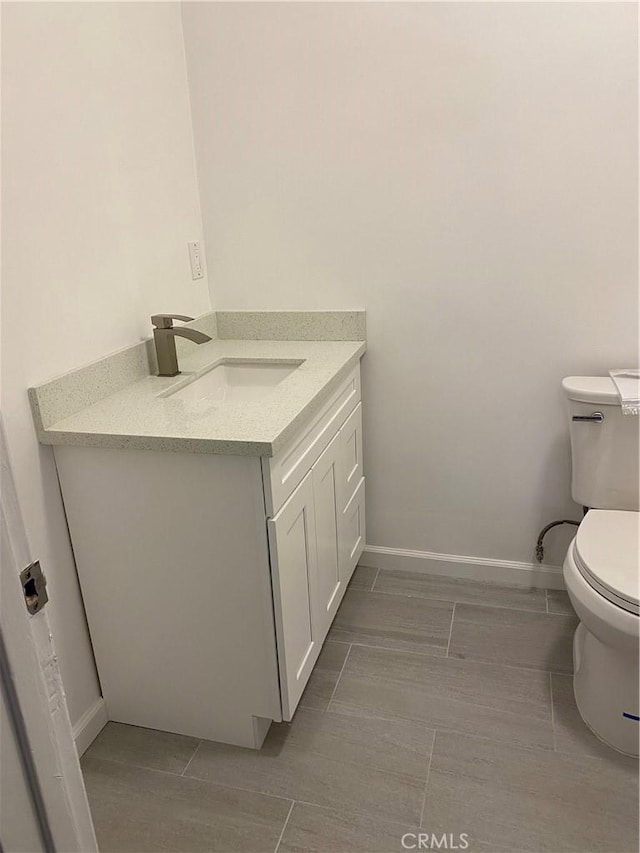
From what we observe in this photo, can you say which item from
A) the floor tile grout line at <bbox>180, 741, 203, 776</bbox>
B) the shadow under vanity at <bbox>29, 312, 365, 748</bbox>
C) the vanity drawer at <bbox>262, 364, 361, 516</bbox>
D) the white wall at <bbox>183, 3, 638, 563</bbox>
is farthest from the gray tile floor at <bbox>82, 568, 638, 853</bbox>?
the vanity drawer at <bbox>262, 364, 361, 516</bbox>

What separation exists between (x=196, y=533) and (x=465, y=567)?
121cm

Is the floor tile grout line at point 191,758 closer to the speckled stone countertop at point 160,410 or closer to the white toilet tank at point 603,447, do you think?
the speckled stone countertop at point 160,410

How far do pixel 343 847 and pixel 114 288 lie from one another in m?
1.46

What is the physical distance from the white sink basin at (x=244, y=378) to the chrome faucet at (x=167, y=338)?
12cm

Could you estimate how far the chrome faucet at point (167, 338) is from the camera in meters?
1.77

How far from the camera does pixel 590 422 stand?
186cm

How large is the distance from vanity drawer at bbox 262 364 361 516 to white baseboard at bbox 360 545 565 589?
0.66m

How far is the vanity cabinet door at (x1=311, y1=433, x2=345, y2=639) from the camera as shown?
1.75 m

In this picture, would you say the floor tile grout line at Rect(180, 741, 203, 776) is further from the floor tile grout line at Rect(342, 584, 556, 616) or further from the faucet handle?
the faucet handle

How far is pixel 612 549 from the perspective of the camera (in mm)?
1646

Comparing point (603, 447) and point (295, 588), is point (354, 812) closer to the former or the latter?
point (295, 588)

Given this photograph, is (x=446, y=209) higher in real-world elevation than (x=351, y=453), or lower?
higher

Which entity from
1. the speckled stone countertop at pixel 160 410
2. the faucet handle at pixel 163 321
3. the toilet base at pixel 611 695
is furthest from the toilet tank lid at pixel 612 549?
the faucet handle at pixel 163 321

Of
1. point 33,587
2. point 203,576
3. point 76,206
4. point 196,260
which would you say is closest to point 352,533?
point 203,576
